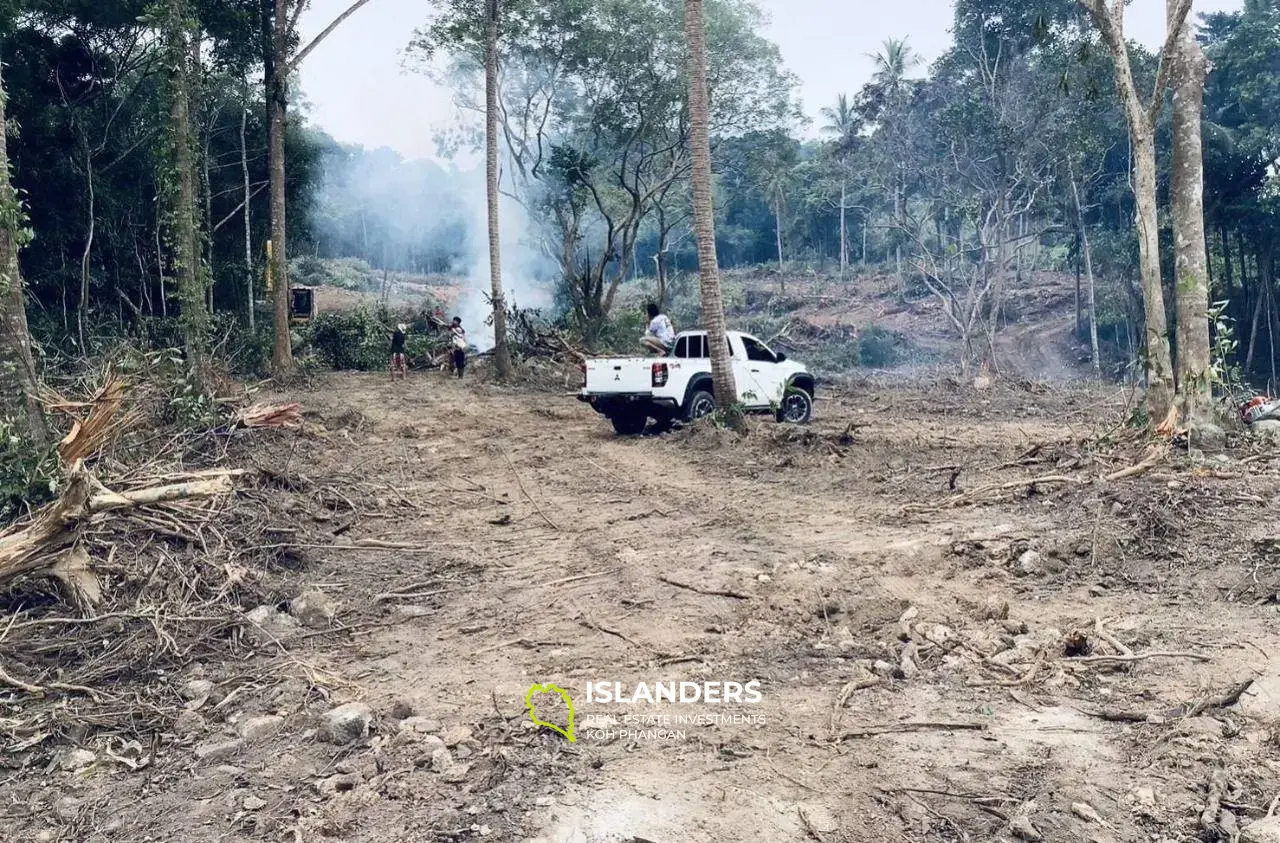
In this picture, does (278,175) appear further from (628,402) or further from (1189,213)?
(1189,213)

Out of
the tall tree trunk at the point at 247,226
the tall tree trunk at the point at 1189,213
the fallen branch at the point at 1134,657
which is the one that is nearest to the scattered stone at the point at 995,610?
the fallen branch at the point at 1134,657

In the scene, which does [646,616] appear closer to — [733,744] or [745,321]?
[733,744]

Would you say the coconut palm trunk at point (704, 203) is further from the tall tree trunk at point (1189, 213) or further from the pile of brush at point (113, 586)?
the pile of brush at point (113, 586)

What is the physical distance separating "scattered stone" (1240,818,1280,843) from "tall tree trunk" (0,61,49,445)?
7.52 meters

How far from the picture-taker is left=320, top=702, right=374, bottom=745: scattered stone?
162 inches

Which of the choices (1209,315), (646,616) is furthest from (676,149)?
(646,616)

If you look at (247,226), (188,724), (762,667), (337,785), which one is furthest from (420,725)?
(247,226)

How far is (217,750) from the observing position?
417cm

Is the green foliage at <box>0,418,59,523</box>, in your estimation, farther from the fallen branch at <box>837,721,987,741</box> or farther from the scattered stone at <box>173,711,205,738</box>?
the fallen branch at <box>837,721,987,741</box>

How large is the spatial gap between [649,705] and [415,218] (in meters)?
52.8

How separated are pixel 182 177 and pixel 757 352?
31.3 ft

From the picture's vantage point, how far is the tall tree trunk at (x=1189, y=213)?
9305 millimetres

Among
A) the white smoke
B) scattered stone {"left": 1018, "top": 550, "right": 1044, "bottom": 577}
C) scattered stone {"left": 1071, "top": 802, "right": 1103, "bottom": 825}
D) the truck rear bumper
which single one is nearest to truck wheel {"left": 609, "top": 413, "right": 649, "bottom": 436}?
the truck rear bumper

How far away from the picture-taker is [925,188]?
31766 millimetres
